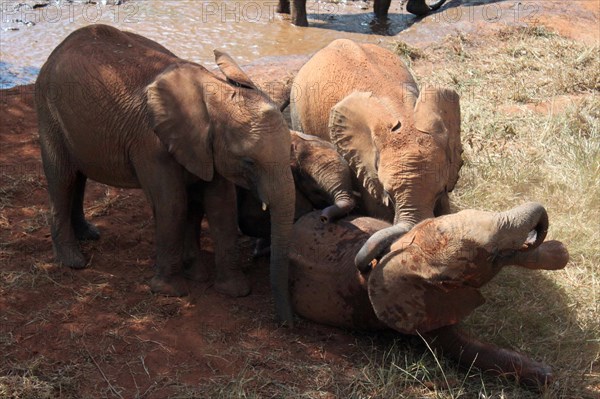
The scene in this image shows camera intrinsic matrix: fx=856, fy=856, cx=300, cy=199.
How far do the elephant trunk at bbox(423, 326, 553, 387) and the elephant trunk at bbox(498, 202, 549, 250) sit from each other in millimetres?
819

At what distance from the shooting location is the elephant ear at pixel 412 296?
4059 millimetres

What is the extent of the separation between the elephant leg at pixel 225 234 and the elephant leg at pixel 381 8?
278 inches

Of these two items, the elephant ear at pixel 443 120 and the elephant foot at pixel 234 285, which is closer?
the elephant ear at pixel 443 120

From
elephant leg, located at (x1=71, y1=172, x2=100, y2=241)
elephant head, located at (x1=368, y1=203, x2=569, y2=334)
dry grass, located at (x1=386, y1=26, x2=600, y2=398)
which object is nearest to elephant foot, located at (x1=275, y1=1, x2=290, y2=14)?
dry grass, located at (x1=386, y1=26, x2=600, y2=398)

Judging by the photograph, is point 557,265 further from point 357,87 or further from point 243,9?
point 243,9

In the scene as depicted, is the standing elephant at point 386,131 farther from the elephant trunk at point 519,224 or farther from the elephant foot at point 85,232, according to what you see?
the elephant foot at point 85,232

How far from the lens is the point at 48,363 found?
4270 mm

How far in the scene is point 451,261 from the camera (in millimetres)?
3850

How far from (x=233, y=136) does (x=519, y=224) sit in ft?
5.34

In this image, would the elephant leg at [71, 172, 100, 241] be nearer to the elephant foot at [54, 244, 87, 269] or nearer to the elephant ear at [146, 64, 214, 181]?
the elephant foot at [54, 244, 87, 269]

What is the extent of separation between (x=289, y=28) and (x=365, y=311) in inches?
270

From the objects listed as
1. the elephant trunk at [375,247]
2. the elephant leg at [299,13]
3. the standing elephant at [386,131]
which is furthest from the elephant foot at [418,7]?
the elephant trunk at [375,247]

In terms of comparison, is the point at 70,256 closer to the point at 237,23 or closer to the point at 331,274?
the point at 331,274

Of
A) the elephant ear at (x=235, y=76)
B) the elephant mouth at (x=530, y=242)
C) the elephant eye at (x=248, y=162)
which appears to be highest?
the elephant ear at (x=235, y=76)
